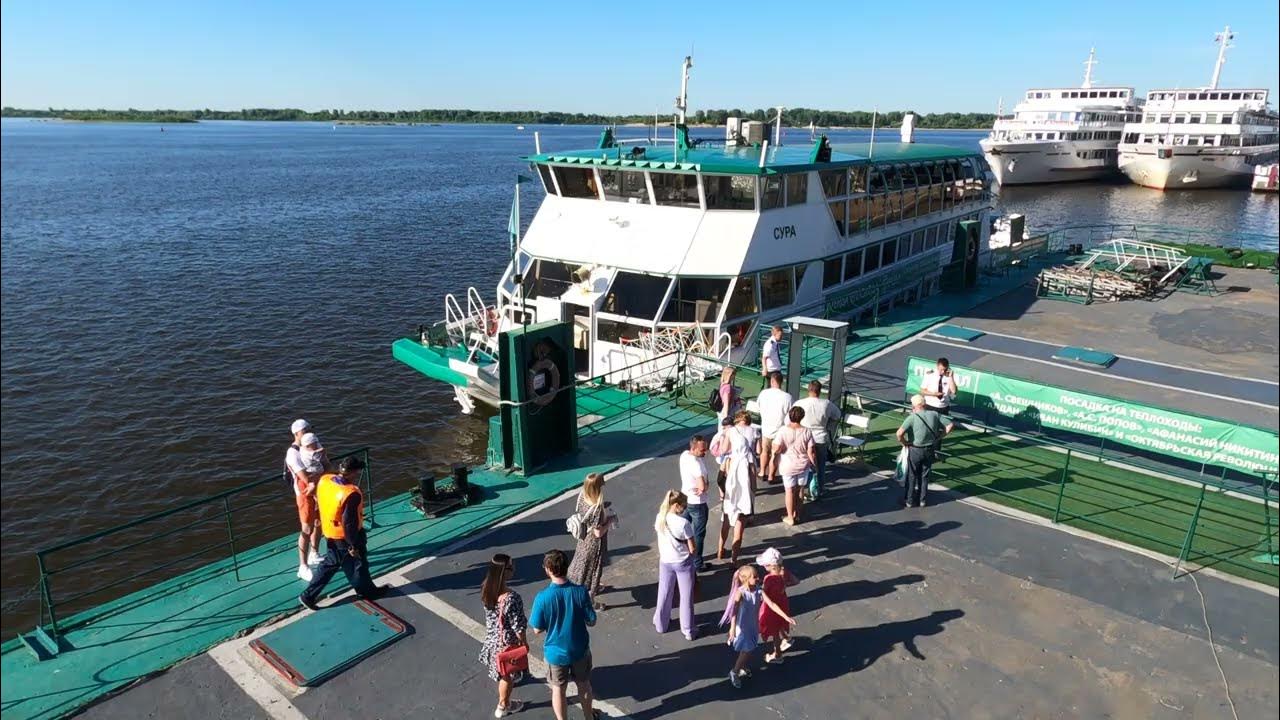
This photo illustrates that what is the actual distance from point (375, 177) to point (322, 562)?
77.0 metres

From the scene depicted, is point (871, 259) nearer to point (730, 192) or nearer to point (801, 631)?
point (730, 192)

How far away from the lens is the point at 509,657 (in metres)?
6.30

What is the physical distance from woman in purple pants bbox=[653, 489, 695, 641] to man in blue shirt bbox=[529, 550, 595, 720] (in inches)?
48.4

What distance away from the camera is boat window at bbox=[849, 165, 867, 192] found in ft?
63.8

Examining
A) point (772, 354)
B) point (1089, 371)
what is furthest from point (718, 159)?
point (1089, 371)

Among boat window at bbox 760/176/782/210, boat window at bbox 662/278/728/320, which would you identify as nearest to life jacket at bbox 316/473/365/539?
boat window at bbox 662/278/728/320

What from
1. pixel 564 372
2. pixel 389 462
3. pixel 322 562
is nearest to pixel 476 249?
pixel 389 462

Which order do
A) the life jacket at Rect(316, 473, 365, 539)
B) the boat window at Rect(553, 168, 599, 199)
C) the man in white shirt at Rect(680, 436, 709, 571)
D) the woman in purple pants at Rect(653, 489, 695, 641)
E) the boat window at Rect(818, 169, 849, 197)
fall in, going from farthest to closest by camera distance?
the boat window at Rect(818, 169, 849, 197) < the boat window at Rect(553, 168, 599, 199) < the man in white shirt at Rect(680, 436, 709, 571) < the life jacket at Rect(316, 473, 365, 539) < the woman in purple pants at Rect(653, 489, 695, 641)

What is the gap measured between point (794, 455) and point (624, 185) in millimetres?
9334

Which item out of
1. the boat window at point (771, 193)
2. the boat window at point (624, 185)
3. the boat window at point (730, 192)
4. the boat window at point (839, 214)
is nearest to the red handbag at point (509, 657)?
the boat window at point (730, 192)

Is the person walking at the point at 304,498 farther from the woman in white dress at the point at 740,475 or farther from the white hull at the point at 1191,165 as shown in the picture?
the white hull at the point at 1191,165

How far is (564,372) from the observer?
37.3ft

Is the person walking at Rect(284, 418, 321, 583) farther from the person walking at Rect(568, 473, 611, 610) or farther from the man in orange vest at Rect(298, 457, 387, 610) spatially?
the person walking at Rect(568, 473, 611, 610)

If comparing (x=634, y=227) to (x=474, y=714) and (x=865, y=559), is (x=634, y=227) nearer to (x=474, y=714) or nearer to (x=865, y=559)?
(x=865, y=559)
